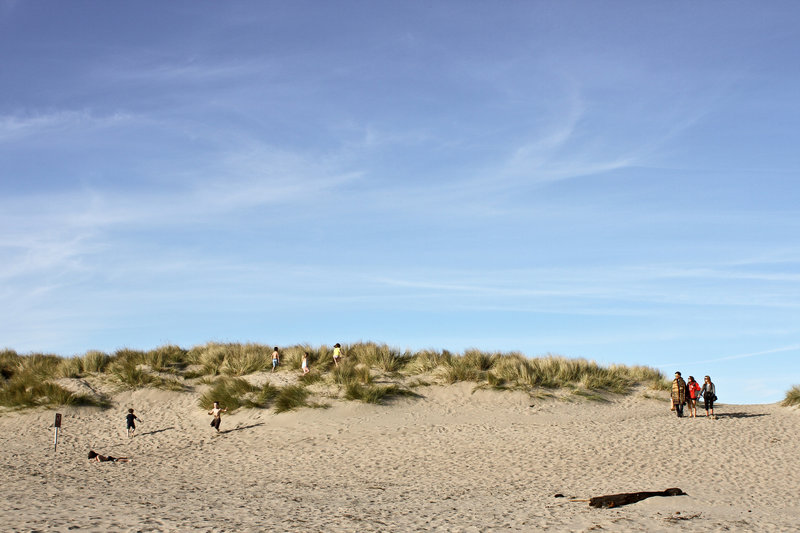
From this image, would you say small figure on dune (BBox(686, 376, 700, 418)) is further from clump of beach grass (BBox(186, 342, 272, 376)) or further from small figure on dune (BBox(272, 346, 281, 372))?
clump of beach grass (BBox(186, 342, 272, 376))

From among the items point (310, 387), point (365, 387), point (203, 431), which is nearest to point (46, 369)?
point (203, 431)

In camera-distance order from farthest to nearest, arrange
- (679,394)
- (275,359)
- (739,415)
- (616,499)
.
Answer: (275,359), (739,415), (679,394), (616,499)

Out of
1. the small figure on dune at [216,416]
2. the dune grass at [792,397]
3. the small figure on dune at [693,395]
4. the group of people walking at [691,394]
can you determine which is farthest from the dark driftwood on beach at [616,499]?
the dune grass at [792,397]

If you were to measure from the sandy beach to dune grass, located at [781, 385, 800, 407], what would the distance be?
1.55ft

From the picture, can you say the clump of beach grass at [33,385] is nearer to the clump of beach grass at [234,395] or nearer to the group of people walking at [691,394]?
the clump of beach grass at [234,395]

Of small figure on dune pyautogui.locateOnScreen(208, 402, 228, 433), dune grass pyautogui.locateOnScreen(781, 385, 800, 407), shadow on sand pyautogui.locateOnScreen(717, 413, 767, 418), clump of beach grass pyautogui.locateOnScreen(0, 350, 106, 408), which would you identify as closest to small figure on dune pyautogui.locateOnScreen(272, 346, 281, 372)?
small figure on dune pyautogui.locateOnScreen(208, 402, 228, 433)

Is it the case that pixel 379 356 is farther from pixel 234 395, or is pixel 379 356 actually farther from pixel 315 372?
pixel 234 395

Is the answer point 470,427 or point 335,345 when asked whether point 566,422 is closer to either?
point 470,427

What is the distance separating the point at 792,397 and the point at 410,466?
59.8 feet

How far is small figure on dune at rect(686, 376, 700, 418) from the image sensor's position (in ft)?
80.0

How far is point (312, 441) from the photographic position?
2175 cm

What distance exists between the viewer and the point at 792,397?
27422mm

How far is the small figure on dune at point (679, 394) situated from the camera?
2381 centimetres

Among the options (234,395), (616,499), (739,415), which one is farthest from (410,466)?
(739,415)
